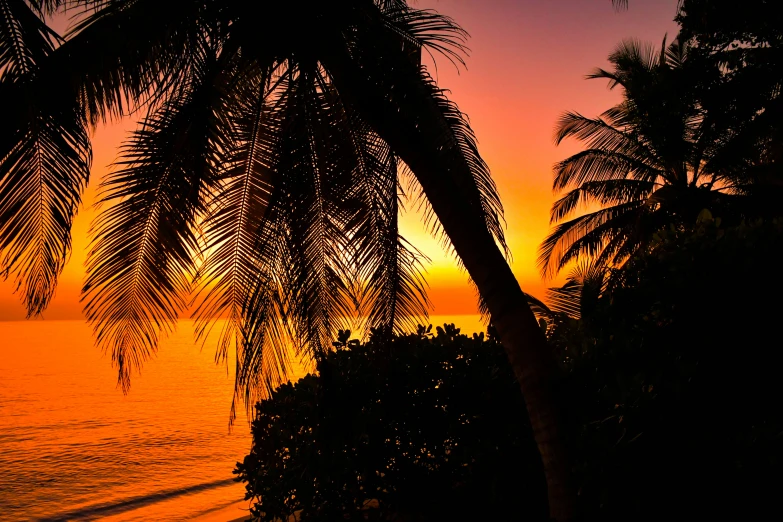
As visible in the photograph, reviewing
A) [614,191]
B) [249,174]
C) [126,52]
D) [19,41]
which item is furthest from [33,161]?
[614,191]

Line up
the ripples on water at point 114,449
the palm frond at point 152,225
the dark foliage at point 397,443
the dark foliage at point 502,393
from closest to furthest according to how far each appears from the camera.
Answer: the palm frond at point 152,225
the dark foliage at point 502,393
the dark foliage at point 397,443
the ripples on water at point 114,449

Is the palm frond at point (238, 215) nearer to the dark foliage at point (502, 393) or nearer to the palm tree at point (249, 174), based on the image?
the palm tree at point (249, 174)

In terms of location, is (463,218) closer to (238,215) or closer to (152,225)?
(238,215)

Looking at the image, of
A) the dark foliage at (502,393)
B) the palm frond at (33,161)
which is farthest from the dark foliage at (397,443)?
the palm frond at (33,161)

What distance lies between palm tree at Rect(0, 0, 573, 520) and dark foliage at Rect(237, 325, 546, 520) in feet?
1.40

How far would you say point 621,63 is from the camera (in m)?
17.0

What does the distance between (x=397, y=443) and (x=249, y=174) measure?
2503mm

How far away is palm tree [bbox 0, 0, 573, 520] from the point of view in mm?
3594

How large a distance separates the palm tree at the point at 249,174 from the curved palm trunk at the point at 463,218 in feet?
0.04

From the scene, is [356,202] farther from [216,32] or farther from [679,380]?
[679,380]

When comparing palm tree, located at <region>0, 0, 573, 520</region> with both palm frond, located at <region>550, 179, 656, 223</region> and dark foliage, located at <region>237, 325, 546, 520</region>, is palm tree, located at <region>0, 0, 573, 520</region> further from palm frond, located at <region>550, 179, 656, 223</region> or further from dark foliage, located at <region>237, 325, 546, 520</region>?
palm frond, located at <region>550, 179, 656, 223</region>

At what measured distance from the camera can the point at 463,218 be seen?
3.80 meters

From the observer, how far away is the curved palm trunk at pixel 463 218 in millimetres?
3695

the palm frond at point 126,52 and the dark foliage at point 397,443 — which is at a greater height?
the palm frond at point 126,52
